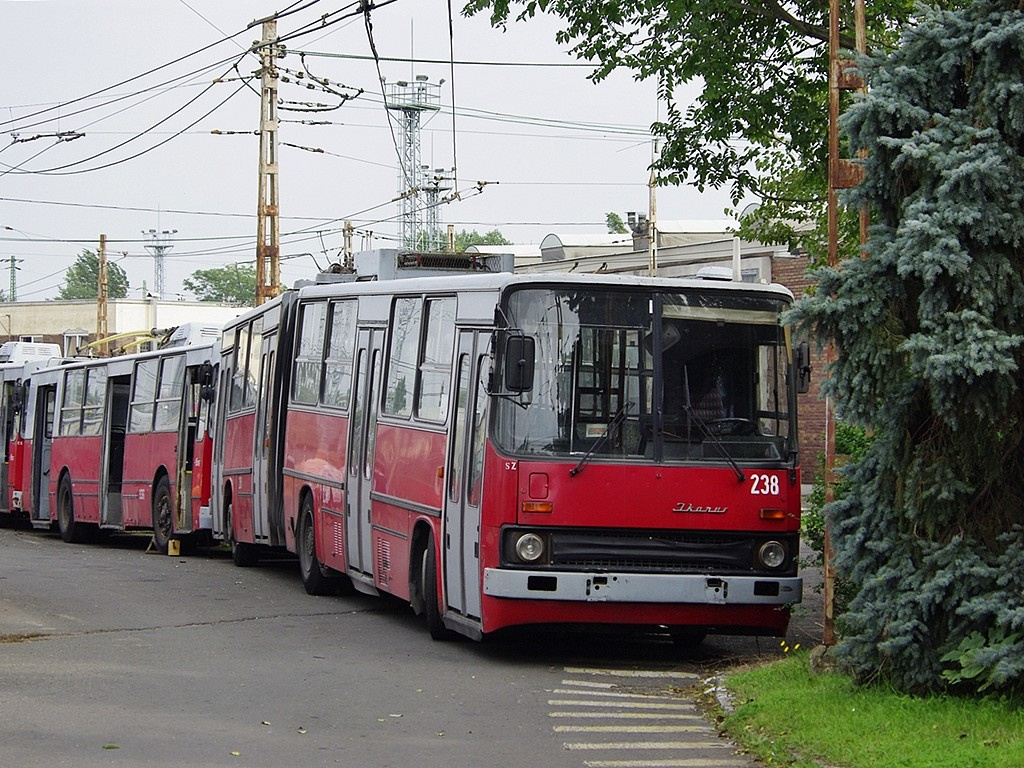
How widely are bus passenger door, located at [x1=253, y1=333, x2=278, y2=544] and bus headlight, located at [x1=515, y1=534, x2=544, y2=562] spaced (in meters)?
7.38

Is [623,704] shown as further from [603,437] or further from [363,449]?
[363,449]

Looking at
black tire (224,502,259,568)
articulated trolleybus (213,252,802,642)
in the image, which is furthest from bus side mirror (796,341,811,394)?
black tire (224,502,259,568)

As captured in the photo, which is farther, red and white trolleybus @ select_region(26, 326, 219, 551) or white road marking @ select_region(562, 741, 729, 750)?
red and white trolleybus @ select_region(26, 326, 219, 551)

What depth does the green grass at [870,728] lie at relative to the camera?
26.1ft

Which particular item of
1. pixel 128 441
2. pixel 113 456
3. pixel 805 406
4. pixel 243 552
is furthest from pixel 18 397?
pixel 805 406

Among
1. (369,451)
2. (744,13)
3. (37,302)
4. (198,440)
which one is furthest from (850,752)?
(37,302)

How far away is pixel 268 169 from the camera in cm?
3381

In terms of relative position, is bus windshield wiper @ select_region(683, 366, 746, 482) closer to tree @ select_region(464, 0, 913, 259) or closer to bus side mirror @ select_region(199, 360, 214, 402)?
tree @ select_region(464, 0, 913, 259)

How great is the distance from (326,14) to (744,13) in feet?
28.5

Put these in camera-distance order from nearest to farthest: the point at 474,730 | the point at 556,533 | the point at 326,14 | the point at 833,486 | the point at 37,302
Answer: the point at 474,730
the point at 833,486
the point at 556,533
the point at 326,14
the point at 37,302

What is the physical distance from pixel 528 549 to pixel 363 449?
12.2 feet

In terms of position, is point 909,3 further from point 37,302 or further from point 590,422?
point 37,302

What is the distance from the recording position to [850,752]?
823 centimetres

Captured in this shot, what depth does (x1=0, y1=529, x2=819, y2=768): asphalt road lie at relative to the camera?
8.73 metres
